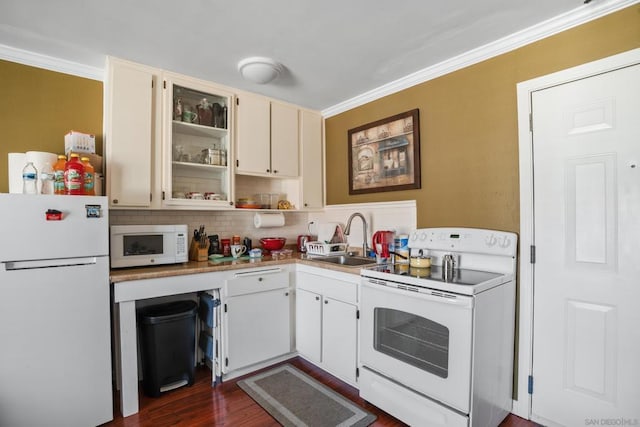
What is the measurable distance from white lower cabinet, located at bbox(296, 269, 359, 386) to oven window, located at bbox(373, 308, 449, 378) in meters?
0.26

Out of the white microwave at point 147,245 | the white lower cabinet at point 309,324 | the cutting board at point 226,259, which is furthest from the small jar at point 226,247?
the white lower cabinet at point 309,324

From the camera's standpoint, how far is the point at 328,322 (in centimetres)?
243

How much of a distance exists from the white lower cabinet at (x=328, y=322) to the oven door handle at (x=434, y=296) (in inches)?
11.1

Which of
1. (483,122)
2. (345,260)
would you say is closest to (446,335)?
(345,260)

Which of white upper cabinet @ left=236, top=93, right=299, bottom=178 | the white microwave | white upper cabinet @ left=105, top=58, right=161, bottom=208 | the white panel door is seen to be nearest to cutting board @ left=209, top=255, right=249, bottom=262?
the white microwave

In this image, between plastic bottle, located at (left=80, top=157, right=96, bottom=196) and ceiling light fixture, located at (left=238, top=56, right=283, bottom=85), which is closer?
plastic bottle, located at (left=80, top=157, right=96, bottom=196)

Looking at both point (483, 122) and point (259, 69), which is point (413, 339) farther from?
point (259, 69)

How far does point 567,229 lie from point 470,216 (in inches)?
21.8

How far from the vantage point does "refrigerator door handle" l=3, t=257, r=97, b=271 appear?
5.47 ft

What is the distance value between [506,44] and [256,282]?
2.41 metres

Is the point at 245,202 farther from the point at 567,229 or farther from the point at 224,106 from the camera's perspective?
the point at 567,229

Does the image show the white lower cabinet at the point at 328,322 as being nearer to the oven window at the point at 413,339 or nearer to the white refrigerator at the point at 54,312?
the oven window at the point at 413,339

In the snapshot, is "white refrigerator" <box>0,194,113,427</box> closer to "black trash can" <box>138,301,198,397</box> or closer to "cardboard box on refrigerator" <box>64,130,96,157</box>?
"black trash can" <box>138,301,198,397</box>

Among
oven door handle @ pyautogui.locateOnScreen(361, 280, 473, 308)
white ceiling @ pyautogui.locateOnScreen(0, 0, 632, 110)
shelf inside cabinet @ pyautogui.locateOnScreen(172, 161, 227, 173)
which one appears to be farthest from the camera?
shelf inside cabinet @ pyautogui.locateOnScreen(172, 161, 227, 173)
